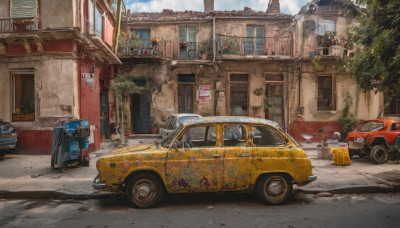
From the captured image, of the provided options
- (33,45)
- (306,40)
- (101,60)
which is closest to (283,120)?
(306,40)

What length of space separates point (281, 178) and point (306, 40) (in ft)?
41.8

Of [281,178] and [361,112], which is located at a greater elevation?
[361,112]

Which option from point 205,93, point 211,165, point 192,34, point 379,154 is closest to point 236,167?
point 211,165

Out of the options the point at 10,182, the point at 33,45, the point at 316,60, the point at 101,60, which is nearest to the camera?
the point at 10,182

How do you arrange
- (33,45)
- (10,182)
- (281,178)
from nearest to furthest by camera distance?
(281,178) → (10,182) → (33,45)

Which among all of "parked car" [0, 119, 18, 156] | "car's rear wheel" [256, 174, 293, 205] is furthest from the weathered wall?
"car's rear wheel" [256, 174, 293, 205]

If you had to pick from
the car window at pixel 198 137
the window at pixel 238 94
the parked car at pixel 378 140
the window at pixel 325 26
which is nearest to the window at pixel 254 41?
the window at pixel 238 94

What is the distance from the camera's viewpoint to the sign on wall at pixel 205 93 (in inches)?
604

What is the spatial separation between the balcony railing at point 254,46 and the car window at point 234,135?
10.3 metres

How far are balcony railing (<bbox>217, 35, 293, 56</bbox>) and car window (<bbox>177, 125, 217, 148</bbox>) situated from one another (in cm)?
1028

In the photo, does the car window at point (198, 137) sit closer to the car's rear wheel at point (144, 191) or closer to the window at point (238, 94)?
the car's rear wheel at point (144, 191)

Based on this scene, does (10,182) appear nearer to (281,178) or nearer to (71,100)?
(71,100)

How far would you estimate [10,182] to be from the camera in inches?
244

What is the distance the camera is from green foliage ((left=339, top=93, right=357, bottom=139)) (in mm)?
14766
